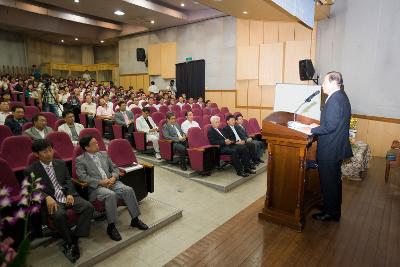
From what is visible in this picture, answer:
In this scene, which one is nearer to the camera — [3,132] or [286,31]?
[3,132]

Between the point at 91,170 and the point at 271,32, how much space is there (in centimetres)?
728

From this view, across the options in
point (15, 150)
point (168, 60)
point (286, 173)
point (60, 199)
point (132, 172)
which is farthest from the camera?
point (168, 60)

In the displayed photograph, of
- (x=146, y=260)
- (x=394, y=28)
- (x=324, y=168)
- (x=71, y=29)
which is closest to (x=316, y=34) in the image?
(x=394, y=28)

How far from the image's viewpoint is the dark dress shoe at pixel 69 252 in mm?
2146

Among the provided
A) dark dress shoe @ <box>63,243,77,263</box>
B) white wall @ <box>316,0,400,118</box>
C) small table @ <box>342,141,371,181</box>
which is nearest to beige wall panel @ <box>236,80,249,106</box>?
white wall @ <box>316,0,400,118</box>

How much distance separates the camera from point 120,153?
318 centimetres

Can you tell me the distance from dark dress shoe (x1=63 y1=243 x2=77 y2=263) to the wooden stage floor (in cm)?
77

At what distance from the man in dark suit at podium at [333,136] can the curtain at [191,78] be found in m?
7.92

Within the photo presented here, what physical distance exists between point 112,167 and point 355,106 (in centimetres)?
559

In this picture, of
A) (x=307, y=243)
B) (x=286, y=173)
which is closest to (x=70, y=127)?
(x=286, y=173)

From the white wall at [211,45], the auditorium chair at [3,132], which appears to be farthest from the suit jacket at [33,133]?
the white wall at [211,45]

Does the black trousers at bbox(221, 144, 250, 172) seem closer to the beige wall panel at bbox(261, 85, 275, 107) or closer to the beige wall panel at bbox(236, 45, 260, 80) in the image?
the beige wall panel at bbox(261, 85, 275, 107)

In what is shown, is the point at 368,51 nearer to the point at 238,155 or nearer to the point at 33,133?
the point at 238,155

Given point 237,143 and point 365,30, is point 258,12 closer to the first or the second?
point 365,30
